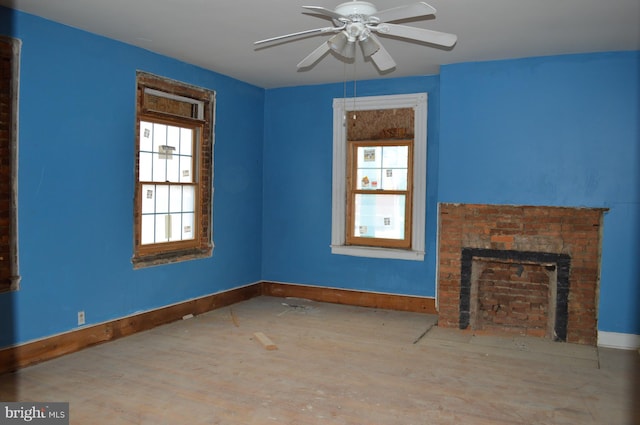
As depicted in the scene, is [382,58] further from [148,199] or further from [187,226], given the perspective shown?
[187,226]

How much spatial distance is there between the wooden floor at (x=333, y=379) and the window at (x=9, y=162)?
858mm

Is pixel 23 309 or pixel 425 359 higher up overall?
pixel 23 309

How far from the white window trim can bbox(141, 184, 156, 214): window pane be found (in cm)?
236

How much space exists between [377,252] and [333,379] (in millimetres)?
2648

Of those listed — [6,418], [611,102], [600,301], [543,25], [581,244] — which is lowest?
[6,418]

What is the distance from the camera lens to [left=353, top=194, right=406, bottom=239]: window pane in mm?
6543

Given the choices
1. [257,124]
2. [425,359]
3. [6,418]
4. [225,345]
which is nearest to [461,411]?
[425,359]

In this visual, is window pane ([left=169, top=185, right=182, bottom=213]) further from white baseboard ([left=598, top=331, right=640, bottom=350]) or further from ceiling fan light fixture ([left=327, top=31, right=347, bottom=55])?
white baseboard ([left=598, top=331, right=640, bottom=350])

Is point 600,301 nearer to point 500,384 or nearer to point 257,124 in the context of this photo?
point 500,384

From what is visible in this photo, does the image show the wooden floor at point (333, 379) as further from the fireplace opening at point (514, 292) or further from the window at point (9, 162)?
the window at point (9, 162)

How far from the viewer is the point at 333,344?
505cm

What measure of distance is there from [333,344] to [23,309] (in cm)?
275

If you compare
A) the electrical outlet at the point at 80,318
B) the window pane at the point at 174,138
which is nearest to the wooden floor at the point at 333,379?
the electrical outlet at the point at 80,318

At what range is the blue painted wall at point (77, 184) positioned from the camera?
4.21 m
